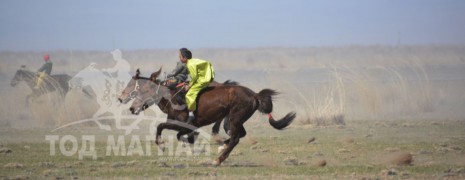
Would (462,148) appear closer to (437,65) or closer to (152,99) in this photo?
(152,99)

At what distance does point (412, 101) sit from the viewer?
110ft

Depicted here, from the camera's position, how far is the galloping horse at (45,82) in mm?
29188

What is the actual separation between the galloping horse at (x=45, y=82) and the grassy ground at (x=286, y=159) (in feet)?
13.8

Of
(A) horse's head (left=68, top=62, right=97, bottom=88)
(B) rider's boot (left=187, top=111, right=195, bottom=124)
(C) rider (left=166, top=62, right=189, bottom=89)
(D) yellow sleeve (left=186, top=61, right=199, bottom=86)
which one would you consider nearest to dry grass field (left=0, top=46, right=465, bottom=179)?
(A) horse's head (left=68, top=62, right=97, bottom=88)

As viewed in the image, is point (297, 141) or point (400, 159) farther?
point (297, 141)

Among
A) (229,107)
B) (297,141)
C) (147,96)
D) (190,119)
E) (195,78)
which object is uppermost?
(195,78)

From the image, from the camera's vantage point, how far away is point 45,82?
29.5 meters

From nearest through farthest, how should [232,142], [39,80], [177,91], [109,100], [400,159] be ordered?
[400,159] → [232,142] → [177,91] → [109,100] → [39,80]

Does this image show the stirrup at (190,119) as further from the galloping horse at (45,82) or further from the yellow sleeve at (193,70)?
the galloping horse at (45,82)

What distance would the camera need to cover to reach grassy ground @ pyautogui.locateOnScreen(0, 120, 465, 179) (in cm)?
1485

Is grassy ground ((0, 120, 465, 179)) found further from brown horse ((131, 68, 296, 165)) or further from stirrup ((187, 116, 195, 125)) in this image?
stirrup ((187, 116, 195, 125))

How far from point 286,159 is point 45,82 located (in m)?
14.2

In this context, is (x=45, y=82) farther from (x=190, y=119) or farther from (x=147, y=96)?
(x=190, y=119)

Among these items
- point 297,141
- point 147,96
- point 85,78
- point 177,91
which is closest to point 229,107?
point 177,91
